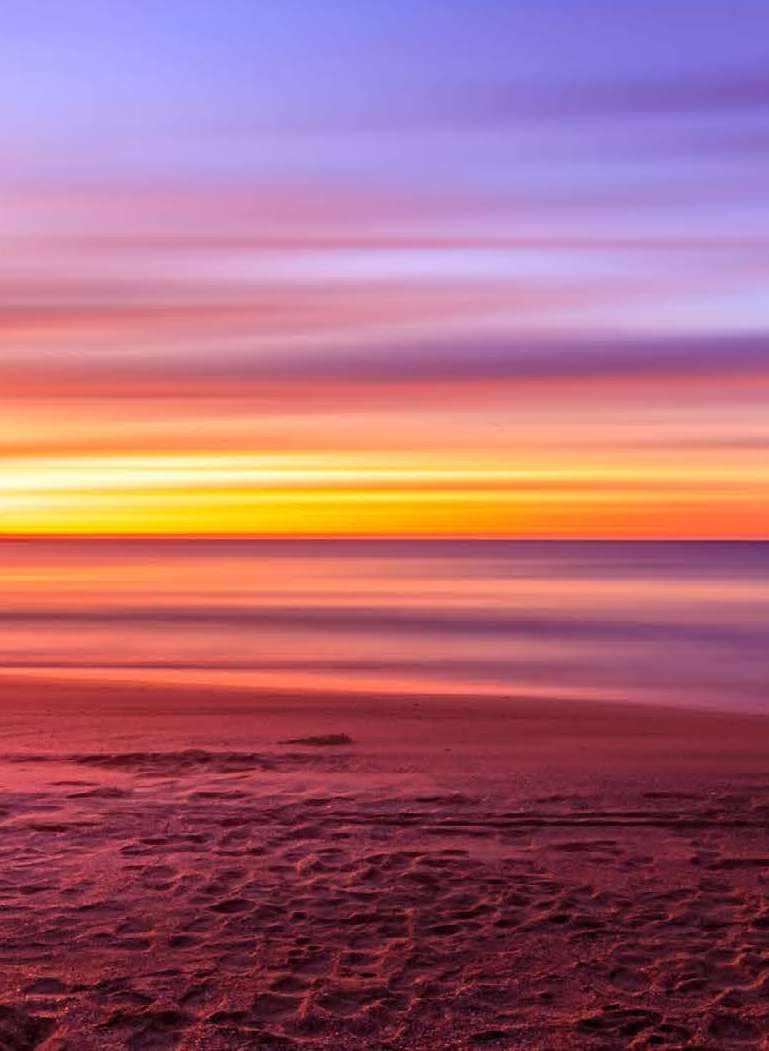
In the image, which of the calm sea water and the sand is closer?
the sand

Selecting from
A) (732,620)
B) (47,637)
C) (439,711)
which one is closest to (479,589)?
(732,620)

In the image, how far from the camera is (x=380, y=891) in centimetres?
672

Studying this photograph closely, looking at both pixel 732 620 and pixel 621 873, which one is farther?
pixel 732 620

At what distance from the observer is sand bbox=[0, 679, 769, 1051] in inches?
198

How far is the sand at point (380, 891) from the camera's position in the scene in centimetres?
503

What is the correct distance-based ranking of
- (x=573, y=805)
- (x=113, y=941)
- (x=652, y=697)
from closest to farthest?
(x=113, y=941), (x=573, y=805), (x=652, y=697)

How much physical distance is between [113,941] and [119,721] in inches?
282

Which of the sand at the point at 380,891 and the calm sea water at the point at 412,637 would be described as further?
the calm sea water at the point at 412,637

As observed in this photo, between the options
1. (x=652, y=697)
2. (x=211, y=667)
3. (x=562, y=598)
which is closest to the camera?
(x=652, y=697)

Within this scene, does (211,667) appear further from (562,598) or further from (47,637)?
(562,598)

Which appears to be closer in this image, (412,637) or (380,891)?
(380,891)

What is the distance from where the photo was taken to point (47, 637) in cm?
2908

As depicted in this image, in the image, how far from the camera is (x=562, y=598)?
153ft

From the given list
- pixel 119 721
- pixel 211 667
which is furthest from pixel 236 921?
pixel 211 667
